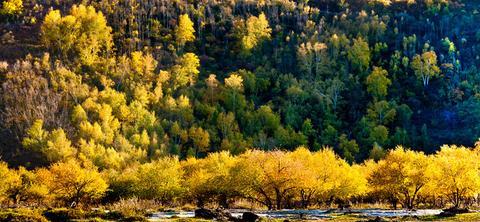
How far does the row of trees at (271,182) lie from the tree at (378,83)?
228ft

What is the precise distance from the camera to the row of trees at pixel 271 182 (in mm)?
85062

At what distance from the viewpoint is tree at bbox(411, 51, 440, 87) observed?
191250mm

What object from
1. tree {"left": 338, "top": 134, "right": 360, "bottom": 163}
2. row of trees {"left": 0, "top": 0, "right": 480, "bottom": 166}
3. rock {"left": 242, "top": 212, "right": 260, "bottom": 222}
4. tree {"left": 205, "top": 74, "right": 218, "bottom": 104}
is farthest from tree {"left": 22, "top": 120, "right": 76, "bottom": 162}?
rock {"left": 242, "top": 212, "right": 260, "bottom": 222}

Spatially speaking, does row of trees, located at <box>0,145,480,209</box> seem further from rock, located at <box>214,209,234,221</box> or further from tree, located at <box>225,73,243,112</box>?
tree, located at <box>225,73,243,112</box>

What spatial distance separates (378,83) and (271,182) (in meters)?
113

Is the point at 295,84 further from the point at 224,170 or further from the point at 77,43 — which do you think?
the point at 224,170

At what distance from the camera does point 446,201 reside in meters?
113

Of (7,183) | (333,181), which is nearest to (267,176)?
(333,181)

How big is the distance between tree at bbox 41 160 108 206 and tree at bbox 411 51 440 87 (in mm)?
124194

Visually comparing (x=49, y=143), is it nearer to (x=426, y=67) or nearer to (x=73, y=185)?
(x=73, y=185)

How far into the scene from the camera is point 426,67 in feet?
627

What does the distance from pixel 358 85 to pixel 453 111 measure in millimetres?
31211

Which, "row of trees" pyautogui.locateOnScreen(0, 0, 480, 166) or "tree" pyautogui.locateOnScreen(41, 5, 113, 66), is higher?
"tree" pyautogui.locateOnScreen(41, 5, 113, 66)

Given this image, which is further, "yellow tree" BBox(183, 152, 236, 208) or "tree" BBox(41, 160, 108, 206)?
"tree" BBox(41, 160, 108, 206)
